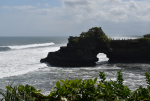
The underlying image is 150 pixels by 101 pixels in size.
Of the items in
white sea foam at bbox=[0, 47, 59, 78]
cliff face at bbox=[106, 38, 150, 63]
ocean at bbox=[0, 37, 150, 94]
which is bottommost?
ocean at bbox=[0, 37, 150, 94]

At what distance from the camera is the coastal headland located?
137ft

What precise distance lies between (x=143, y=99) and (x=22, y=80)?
2473cm

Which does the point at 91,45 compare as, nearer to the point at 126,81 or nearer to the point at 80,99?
the point at 126,81

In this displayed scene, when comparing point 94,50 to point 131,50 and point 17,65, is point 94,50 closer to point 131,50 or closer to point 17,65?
point 131,50

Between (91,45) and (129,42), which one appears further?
(129,42)

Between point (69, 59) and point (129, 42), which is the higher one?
point (129, 42)

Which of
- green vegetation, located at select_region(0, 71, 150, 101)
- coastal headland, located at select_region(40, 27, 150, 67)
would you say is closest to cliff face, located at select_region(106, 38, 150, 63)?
coastal headland, located at select_region(40, 27, 150, 67)

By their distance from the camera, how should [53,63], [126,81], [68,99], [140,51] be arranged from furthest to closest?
1. [140,51]
2. [53,63]
3. [126,81]
4. [68,99]

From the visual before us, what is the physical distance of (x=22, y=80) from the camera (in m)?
25.9

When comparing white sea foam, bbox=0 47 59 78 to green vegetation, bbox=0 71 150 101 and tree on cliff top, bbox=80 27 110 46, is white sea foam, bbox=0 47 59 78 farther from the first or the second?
green vegetation, bbox=0 71 150 101

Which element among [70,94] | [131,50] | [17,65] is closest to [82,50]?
[131,50]

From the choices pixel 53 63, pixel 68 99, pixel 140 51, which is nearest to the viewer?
pixel 68 99

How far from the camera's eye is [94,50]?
43969 mm

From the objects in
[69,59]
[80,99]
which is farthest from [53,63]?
[80,99]
